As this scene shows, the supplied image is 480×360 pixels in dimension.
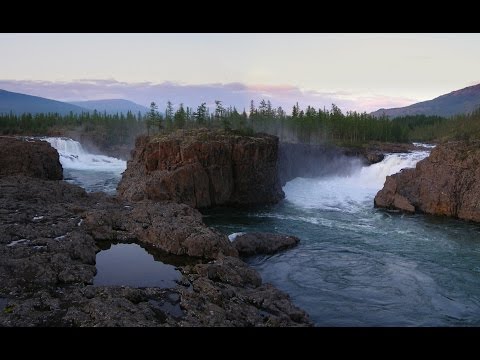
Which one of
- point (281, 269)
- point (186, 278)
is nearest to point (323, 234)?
point (281, 269)

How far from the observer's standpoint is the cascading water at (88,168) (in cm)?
5116

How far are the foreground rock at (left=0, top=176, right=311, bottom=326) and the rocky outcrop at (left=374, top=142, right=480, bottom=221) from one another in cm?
2000

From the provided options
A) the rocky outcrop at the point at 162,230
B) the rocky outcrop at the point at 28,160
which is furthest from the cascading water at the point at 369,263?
the rocky outcrop at the point at 28,160

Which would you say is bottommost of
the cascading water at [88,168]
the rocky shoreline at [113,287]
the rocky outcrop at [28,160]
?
the cascading water at [88,168]

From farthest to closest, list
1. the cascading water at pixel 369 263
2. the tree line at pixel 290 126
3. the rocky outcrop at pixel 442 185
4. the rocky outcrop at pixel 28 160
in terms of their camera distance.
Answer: the tree line at pixel 290 126
the rocky outcrop at pixel 28 160
the rocky outcrop at pixel 442 185
the cascading water at pixel 369 263

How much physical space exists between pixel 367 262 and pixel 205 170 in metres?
18.5

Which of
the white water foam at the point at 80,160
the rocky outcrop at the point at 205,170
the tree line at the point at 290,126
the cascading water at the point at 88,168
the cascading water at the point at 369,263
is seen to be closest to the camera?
Result: the cascading water at the point at 369,263

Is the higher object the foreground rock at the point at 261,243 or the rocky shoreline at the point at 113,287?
the rocky shoreline at the point at 113,287

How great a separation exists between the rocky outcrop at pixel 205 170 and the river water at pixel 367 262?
92.4 inches

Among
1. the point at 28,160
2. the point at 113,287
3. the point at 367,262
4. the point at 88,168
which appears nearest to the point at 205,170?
the point at 28,160

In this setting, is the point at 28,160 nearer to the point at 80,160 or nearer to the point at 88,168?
the point at 88,168

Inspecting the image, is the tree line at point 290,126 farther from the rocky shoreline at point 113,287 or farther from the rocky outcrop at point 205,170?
the rocky shoreline at point 113,287
